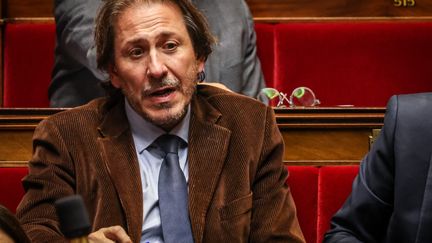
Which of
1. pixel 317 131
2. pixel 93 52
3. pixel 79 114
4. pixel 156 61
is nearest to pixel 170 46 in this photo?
pixel 156 61

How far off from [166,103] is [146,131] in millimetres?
57

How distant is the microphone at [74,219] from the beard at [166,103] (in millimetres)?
559

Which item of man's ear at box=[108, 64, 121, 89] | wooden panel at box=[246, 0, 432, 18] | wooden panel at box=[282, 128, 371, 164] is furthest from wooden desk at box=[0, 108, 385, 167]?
wooden panel at box=[246, 0, 432, 18]

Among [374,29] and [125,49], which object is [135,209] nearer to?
[125,49]

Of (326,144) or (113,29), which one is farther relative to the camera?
(326,144)

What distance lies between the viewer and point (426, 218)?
0.80 meters

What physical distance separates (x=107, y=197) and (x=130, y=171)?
0.04 metres

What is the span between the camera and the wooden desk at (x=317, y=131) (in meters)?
1.25

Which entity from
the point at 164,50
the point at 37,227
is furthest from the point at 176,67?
the point at 37,227

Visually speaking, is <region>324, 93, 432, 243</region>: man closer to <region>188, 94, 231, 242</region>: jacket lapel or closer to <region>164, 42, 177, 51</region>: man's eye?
<region>188, 94, 231, 242</region>: jacket lapel

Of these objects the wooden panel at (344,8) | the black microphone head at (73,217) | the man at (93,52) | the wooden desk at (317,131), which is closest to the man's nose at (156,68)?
the wooden desk at (317,131)

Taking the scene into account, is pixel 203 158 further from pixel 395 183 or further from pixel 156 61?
pixel 395 183

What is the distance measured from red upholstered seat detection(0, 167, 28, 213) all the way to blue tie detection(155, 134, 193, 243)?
288mm

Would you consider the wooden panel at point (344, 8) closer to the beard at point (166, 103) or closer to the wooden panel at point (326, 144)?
the wooden panel at point (326, 144)
